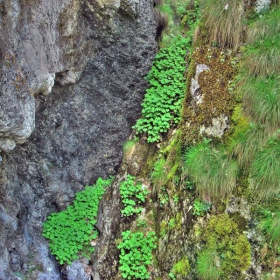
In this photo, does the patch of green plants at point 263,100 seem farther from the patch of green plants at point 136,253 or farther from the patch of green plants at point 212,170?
the patch of green plants at point 136,253

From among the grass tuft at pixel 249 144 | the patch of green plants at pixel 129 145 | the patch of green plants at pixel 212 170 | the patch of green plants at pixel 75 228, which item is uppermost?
the grass tuft at pixel 249 144

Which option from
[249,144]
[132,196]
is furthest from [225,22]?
[132,196]

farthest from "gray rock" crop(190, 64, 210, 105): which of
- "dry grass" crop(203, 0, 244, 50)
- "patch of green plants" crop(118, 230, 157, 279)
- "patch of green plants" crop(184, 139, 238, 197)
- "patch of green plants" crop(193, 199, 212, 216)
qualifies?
"patch of green plants" crop(118, 230, 157, 279)

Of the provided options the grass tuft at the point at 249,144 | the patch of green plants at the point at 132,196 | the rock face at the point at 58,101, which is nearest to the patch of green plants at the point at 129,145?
the rock face at the point at 58,101

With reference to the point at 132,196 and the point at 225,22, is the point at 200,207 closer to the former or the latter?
the point at 132,196

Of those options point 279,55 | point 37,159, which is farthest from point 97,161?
point 279,55
